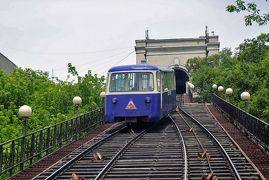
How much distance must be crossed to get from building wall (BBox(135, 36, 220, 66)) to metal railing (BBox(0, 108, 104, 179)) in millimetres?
52097

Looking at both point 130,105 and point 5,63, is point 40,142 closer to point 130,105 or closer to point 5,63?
point 130,105

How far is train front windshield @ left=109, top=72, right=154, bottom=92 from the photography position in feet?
76.0

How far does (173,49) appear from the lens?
80.8 metres

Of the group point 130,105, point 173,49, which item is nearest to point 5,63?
point 173,49

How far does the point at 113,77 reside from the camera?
23484 mm

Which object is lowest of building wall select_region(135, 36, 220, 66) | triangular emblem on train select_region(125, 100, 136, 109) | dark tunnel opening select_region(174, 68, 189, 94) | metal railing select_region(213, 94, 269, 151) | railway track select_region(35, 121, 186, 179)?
railway track select_region(35, 121, 186, 179)

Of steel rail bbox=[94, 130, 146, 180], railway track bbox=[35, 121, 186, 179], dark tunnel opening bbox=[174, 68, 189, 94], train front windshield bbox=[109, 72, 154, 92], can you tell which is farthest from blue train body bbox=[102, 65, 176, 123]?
dark tunnel opening bbox=[174, 68, 189, 94]

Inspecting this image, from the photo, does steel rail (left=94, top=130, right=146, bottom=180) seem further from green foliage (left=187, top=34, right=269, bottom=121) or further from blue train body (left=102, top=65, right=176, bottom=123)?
green foliage (left=187, top=34, right=269, bottom=121)

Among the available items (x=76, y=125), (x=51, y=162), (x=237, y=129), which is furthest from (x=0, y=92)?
(x=51, y=162)

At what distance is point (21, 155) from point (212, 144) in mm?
7381

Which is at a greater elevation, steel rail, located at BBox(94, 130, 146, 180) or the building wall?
the building wall

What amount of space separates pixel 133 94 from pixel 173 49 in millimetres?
58451

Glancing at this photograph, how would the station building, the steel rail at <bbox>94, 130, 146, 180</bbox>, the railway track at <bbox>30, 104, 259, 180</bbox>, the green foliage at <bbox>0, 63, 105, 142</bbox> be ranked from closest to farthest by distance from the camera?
the steel rail at <bbox>94, 130, 146, 180</bbox> < the railway track at <bbox>30, 104, 259, 180</bbox> < the green foliage at <bbox>0, 63, 105, 142</bbox> < the station building

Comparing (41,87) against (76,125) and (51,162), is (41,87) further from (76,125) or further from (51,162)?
(51,162)
